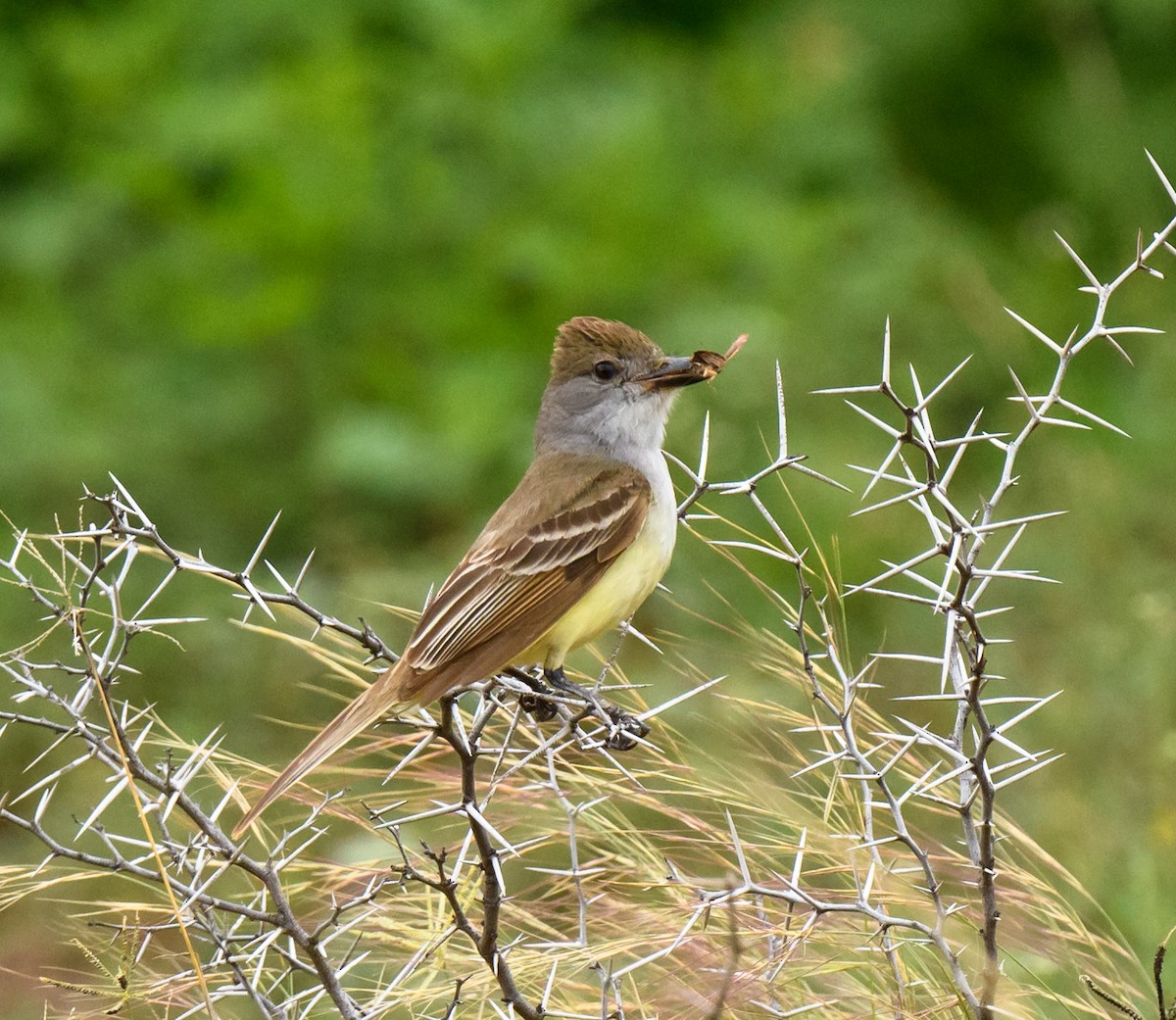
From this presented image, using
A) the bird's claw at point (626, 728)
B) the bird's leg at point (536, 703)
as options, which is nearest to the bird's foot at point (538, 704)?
the bird's leg at point (536, 703)

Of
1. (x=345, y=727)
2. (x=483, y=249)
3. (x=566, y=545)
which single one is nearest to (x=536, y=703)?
(x=566, y=545)

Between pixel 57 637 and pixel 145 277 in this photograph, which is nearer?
pixel 57 637

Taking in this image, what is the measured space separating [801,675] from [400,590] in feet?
10.8

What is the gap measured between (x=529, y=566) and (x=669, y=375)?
0.73 metres

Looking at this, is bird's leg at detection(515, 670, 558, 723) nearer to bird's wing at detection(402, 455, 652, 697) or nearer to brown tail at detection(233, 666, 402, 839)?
bird's wing at detection(402, 455, 652, 697)

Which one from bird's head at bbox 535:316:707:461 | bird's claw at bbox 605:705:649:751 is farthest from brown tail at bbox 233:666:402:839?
bird's head at bbox 535:316:707:461

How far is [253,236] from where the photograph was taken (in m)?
7.55

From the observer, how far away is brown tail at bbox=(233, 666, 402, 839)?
2.98m

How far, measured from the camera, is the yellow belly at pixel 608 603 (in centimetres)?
372

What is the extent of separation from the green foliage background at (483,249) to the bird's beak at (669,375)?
166 cm

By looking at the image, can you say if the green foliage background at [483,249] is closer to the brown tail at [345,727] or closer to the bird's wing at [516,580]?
the bird's wing at [516,580]

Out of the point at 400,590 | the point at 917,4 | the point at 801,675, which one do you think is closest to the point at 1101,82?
the point at 917,4

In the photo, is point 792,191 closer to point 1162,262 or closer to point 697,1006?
point 1162,262

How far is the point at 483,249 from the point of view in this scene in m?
7.54
